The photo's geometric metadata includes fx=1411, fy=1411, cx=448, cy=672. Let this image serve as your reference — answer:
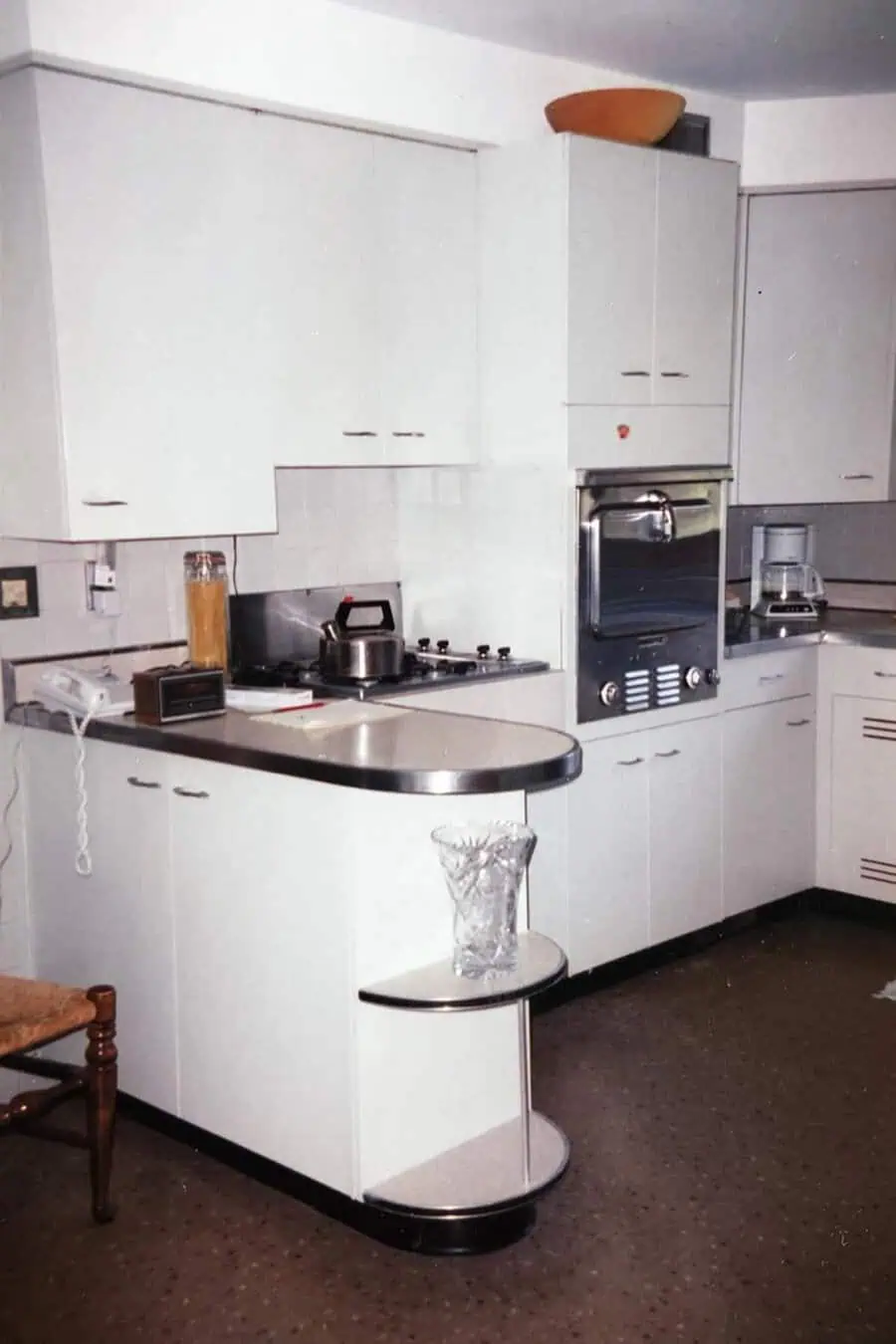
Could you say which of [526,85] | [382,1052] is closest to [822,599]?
[526,85]

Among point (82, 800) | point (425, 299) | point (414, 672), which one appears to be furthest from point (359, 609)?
point (82, 800)

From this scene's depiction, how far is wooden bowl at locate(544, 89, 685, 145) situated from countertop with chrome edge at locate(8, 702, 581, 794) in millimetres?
1699

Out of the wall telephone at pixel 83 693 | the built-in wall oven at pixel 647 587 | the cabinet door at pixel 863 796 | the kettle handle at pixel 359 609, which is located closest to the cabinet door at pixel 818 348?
the built-in wall oven at pixel 647 587

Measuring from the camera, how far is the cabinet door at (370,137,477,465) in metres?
3.52

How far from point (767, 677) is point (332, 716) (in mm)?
1792

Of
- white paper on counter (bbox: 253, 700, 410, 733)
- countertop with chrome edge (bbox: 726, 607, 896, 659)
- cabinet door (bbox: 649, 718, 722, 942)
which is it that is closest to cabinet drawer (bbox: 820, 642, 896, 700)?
countertop with chrome edge (bbox: 726, 607, 896, 659)

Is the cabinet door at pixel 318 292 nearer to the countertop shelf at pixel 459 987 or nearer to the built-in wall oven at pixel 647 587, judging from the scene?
the built-in wall oven at pixel 647 587

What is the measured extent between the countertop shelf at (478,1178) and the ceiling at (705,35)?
8.50 ft

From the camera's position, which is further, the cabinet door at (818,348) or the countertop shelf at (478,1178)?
the cabinet door at (818,348)

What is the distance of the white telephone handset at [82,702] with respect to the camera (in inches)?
120

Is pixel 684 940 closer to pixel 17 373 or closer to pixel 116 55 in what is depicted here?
pixel 17 373

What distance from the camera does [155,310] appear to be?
3.04m

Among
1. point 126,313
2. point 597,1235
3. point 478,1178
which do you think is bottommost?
point 597,1235

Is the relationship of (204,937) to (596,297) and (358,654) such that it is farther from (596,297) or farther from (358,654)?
(596,297)
